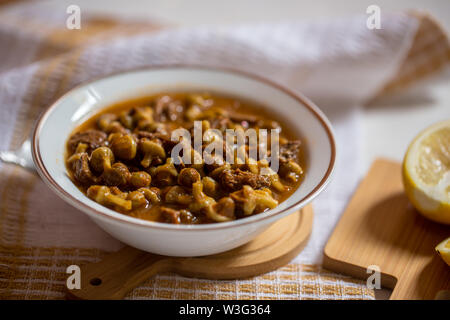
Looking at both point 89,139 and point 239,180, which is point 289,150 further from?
point 89,139

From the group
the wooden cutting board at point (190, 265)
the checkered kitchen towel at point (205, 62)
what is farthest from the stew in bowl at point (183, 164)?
the checkered kitchen towel at point (205, 62)

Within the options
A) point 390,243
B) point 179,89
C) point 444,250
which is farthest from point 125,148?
point 444,250

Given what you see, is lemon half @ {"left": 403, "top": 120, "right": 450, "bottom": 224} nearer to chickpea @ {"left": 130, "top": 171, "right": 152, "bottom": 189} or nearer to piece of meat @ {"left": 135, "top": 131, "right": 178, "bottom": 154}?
piece of meat @ {"left": 135, "top": 131, "right": 178, "bottom": 154}

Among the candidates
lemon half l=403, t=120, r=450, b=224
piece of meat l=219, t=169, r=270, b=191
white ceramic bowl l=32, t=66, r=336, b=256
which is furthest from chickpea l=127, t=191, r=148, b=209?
lemon half l=403, t=120, r=450, b=224

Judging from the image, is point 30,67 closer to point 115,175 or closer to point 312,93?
point 115,175

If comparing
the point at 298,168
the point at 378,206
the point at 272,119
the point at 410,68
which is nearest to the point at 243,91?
the point at 272,119

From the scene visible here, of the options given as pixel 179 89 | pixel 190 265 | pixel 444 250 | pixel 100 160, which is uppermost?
pixel 179 89
